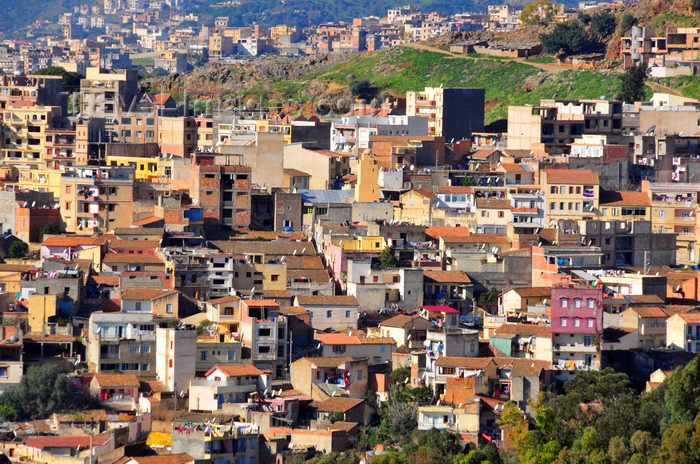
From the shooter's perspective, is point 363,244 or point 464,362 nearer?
point 464,362

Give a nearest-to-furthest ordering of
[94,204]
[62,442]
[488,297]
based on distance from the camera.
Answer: [62,442], [488,297], [94,204]

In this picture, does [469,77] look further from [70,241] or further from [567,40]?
[70,241]

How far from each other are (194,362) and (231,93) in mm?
56626

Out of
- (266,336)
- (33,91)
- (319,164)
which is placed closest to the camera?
(266,336)

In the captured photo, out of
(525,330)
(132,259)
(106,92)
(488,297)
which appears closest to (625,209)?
(488,297)

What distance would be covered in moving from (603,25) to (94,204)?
43.9m

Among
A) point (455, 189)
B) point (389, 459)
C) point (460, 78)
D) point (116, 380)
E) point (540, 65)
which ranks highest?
point (540, 65)

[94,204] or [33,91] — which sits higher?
[33,91]

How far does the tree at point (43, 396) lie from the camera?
40.8 m

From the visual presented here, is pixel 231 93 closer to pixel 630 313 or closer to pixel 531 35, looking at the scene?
pixel 531 35

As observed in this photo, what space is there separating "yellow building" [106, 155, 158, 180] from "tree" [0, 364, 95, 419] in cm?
2137

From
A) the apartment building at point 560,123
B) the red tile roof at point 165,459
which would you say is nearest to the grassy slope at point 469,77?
the apartment building at point 560,123

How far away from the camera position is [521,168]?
6028cm

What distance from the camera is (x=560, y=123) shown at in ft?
225
